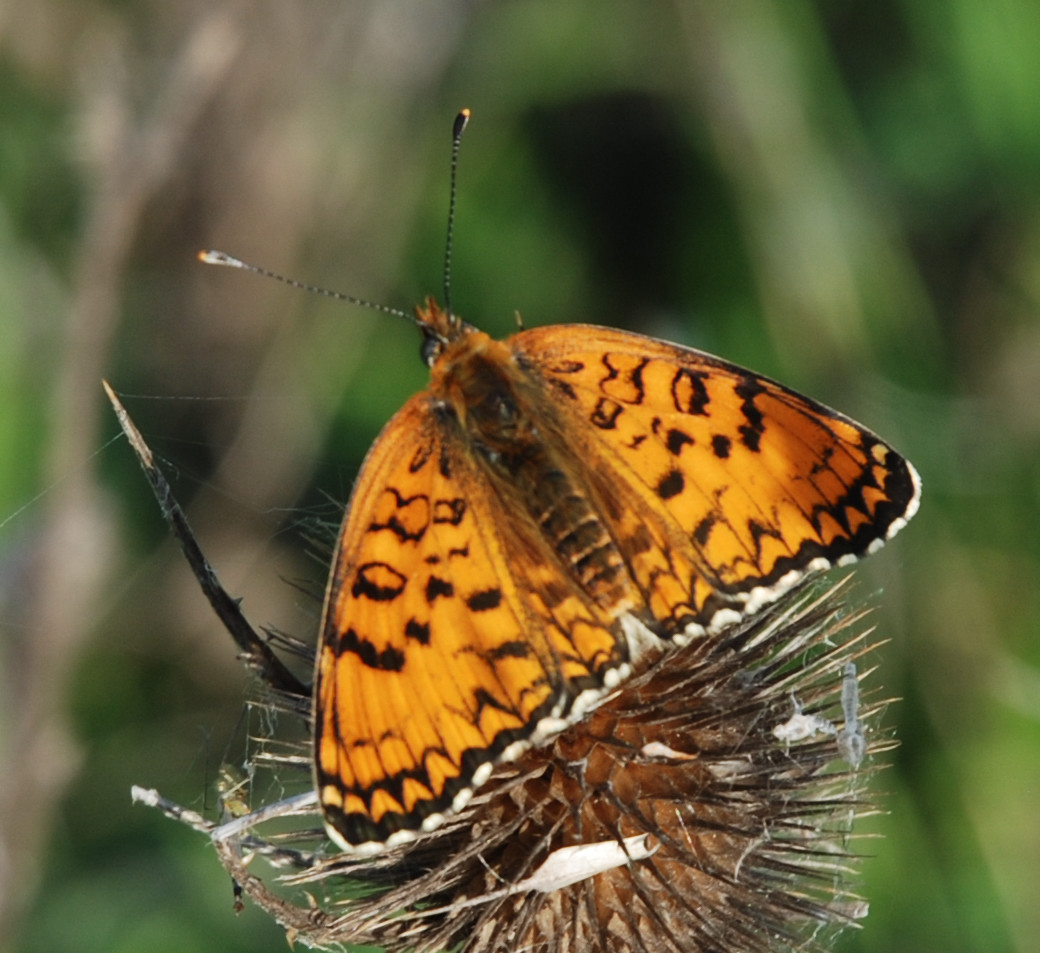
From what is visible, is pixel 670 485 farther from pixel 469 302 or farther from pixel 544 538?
pixel 469 302

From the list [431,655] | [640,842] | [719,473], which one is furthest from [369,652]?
[719,473]

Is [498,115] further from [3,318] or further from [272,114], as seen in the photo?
[3,318]

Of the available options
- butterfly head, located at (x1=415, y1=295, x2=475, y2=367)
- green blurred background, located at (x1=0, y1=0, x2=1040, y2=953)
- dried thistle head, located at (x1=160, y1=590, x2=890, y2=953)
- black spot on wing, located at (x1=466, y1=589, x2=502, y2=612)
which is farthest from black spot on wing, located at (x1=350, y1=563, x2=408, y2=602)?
green blurred background, located at (x1=0, y1=0, x2=1040, y2=953)

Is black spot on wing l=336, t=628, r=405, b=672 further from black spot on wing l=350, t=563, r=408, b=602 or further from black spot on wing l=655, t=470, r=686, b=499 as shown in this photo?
black spot on wing l=655, t=470, r=686, b=499

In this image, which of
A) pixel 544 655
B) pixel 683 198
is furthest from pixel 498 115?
pixel 544 655

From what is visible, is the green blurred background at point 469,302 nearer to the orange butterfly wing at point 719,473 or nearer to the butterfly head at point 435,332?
the butterfly head at point 435,332
